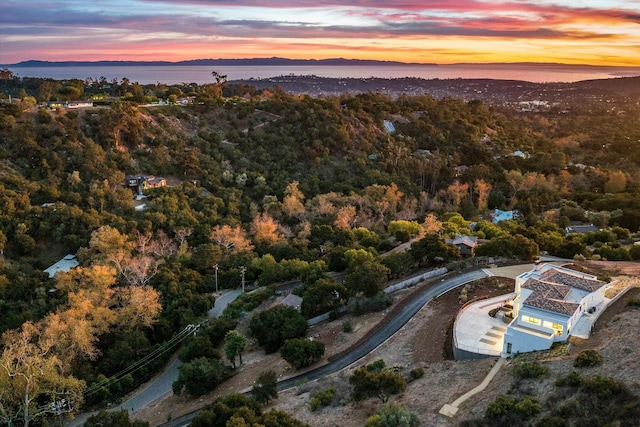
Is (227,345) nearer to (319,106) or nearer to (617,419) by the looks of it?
(617,419)

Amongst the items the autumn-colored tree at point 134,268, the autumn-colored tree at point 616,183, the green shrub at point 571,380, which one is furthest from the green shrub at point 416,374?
the autumn-colored tree at point 616,183

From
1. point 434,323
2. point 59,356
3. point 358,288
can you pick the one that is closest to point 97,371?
point 59,356

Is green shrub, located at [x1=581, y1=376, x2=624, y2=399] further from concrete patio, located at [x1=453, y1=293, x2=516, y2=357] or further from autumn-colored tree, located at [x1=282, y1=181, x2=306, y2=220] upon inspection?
autumn-colored tree, located at [x1=282, y1=181, x2=306, y2=220]

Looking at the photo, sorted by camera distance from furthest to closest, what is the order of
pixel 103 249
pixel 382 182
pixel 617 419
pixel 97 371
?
pixel 382 182, pixel 103 249, pixel 97 371, pixel 617 419

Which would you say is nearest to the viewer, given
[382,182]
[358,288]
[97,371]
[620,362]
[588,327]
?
[620,362]

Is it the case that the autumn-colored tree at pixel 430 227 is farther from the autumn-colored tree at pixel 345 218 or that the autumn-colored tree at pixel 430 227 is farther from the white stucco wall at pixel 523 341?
the white stucco wall at pixel 523 341
